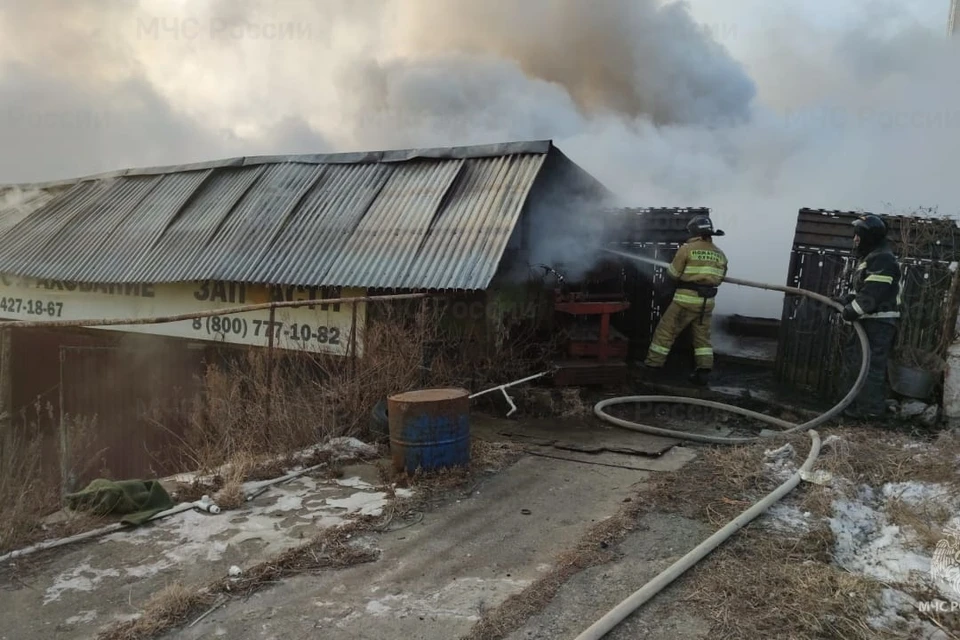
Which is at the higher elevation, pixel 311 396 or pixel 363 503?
pixel 311 396

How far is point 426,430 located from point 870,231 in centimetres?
506

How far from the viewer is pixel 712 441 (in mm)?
5898

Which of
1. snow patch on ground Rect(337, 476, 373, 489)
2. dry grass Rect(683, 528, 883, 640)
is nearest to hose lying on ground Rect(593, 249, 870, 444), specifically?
dry grass Rect(683, 528, 883, 640)

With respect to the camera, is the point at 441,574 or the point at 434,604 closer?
the point at 434,604

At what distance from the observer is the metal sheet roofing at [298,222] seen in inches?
309

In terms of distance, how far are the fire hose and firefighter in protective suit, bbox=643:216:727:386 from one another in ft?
1.42

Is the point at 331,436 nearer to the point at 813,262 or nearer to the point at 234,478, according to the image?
the point at 234,478

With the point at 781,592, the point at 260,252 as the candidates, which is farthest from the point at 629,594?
the point at 260,252

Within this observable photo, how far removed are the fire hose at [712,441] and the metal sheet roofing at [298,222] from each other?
2.24 metres

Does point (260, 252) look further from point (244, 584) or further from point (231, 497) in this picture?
point (244, 584)

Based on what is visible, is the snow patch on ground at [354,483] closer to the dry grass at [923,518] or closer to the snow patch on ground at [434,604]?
the snow patch on ground at [434,604]

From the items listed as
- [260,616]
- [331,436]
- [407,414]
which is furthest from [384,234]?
[260,616]

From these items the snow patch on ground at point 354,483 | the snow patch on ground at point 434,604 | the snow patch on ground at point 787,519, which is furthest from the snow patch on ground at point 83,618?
the snow patch on ground at point 787,519

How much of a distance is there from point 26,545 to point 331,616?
85.2 inches
